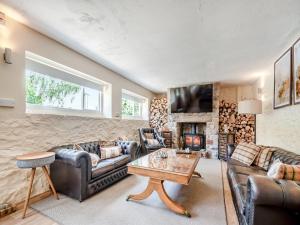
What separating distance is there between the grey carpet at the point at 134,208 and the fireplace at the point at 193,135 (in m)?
2.74

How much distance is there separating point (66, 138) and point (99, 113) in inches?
46.3

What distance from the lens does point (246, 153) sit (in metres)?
2.67

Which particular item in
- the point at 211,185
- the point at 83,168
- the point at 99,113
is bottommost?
the point at 211,185

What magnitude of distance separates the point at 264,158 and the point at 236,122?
285 centimetres

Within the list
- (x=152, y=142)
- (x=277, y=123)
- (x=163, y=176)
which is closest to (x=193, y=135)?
(x=152, y=142)

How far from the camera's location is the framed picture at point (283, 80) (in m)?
2.49

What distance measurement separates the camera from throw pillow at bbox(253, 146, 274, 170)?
7.74 feet

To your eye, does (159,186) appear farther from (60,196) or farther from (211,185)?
(60,196)

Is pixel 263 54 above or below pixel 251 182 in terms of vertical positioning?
above

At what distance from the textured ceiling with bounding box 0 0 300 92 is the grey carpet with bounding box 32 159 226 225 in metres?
2.43

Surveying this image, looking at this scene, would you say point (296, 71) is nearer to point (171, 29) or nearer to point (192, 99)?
point (171, 29)

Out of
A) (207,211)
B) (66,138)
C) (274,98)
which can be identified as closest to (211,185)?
(207,211)

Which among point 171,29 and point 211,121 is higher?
point 171,29

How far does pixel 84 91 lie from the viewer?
133 inches
